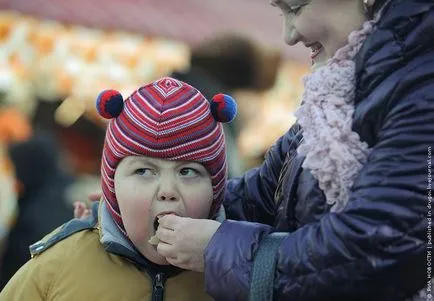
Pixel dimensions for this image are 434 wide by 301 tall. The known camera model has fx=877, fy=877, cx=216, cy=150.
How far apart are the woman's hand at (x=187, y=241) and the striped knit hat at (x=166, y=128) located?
23cm

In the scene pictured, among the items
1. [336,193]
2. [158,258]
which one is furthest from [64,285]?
[336,193]

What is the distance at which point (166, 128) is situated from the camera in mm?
2143

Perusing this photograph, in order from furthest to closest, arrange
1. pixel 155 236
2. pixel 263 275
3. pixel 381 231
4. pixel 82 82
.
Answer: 1. pixel 82 82
2. pixel 155 236
3. pixel 263 275
4. pixel 381 231

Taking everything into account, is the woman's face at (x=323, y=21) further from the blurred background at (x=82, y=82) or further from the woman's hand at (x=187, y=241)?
the blurred background at (x=82, y=82)

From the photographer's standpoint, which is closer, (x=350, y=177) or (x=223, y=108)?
(x=350, y=177)

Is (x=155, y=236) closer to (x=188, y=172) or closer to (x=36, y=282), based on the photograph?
(x=188, y=172)

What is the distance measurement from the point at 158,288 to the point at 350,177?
0.64 meters

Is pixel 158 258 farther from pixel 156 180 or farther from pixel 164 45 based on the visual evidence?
pixel 164 45

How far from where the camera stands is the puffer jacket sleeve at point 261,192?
236cm

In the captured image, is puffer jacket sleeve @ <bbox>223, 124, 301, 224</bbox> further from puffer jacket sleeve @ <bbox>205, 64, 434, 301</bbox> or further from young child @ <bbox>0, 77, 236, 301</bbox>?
puffer jacket sleeve @ <bbox>205, 64, 434, 301</bbox>

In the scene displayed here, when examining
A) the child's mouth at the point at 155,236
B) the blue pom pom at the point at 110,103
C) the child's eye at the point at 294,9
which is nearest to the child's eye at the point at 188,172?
the child's mouth at the point at 155,236

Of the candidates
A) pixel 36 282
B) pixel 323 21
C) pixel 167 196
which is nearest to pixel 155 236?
pixel 167 196

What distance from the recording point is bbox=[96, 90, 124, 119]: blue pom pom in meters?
2.23

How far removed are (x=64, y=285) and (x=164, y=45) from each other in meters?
5.13
